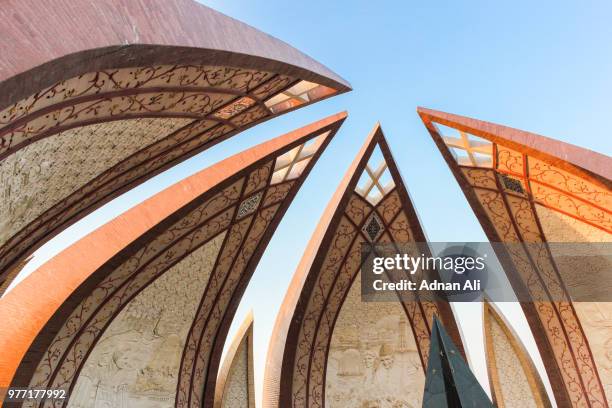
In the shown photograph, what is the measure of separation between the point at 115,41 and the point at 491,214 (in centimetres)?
491

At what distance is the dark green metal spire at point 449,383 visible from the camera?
10.8 feet

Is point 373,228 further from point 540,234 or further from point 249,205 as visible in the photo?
point 540,234

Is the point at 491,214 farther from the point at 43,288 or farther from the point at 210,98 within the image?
the point at 43,288

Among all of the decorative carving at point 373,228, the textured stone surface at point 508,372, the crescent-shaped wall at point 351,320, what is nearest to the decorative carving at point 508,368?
the textured stone surface at point 508,372

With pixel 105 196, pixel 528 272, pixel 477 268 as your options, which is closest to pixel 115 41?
pixel 105 196

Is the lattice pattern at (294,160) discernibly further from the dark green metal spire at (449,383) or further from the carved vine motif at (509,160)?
the dark green metal spire at (449,383)

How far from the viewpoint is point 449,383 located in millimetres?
3402

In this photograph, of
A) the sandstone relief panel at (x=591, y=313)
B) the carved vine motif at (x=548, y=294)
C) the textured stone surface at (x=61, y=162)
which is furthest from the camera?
the carved vine motif at (x=548, y=294)

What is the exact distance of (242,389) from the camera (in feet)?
24.3

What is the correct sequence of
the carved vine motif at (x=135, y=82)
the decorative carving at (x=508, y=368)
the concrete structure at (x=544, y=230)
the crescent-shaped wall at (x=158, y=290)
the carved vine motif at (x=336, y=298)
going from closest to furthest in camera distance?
the carved vine motif at (x=135, y=82), the crescent-shaped wall at (x=158, y=290), the concrete structure at (x=544, y=230), the carved vine motif at (x=336, y=298), the decorative carving at (x=508, y=368)

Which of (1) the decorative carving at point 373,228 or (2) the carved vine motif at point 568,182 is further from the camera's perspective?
(1) the decorative carving at point 373,228

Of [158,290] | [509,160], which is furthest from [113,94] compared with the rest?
[509,160]

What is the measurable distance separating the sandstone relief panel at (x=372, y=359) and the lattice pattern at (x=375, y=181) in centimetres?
123

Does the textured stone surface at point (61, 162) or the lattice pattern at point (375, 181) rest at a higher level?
the lattice pattern at point (375, 181)
